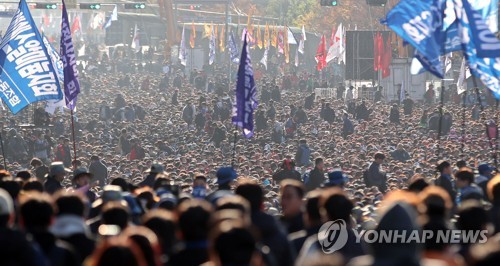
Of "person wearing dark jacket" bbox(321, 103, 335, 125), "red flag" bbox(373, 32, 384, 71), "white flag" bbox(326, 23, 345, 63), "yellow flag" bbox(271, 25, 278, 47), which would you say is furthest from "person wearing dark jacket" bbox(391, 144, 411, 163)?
"yellow flag" bbox(271, 25, 278, 47)

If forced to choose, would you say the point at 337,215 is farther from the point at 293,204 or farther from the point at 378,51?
the point at 378,51

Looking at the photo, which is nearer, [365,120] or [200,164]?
[200,164]

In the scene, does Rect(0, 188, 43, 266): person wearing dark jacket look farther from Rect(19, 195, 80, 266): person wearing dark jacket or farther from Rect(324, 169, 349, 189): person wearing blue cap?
Rect(324, 169, 349, 189): person wearing blue cap

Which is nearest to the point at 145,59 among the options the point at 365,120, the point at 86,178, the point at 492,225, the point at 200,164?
the point at 365,120

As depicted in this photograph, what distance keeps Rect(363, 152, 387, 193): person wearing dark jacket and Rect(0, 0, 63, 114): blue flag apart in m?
4.70

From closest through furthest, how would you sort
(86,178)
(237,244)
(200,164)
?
(237,244) → (86,178) → (200,164)

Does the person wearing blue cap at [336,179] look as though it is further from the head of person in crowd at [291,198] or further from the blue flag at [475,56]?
the blue flag at [475,56]

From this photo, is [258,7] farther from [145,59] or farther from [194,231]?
[194,231]

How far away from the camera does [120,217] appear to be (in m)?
7.96

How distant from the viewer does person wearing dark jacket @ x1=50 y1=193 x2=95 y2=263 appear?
25.7 feet

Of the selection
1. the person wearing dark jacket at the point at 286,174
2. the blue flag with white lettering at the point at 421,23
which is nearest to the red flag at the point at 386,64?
the person wearing dark jacket at the point at 286,174

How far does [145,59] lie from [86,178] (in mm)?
59621

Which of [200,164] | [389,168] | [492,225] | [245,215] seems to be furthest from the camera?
[200,164]

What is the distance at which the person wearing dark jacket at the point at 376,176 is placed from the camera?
19.9 meters
